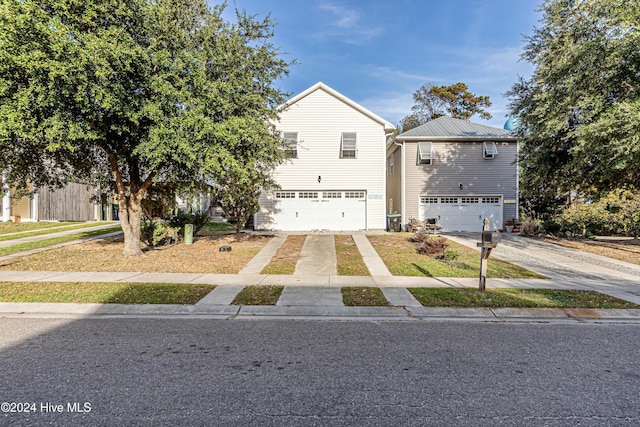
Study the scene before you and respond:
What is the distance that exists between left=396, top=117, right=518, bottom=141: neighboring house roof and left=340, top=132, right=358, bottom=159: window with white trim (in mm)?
3033

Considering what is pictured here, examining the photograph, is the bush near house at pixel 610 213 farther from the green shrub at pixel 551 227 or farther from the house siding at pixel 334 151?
the house siding at pixel 334 151

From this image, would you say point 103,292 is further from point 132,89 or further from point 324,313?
point 132,89

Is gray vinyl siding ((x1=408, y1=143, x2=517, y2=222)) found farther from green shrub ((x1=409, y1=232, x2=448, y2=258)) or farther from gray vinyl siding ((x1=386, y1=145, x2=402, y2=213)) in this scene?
green shrub ((x1=409, y1=232, x2=448, y2=258))

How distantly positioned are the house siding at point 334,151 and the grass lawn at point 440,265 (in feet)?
20.8

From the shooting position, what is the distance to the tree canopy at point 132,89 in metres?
7.07

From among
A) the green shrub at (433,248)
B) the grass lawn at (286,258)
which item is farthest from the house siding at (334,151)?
the green shrub at (433,248)

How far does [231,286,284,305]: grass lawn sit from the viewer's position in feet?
21.5

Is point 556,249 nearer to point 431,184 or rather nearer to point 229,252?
point 431,184

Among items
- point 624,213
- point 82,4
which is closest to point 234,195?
point 82,4

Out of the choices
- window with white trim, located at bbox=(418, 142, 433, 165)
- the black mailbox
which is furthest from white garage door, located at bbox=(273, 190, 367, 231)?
the black mailbox

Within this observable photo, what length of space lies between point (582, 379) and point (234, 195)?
14.2 meters

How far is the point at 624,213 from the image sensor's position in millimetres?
14109

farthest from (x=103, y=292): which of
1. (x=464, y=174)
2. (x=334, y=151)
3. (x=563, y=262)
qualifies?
(x=464, y=174)

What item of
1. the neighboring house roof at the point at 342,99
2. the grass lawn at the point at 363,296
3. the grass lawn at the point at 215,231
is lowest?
the grass lawn at the point at 363,296
